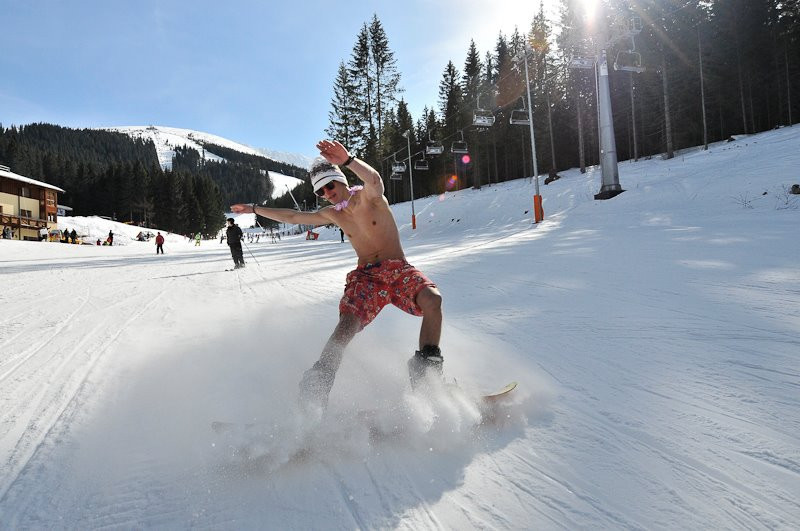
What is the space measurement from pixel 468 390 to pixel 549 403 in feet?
1.79

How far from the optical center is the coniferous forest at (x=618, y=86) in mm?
31062

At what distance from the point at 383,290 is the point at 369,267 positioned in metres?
0.22

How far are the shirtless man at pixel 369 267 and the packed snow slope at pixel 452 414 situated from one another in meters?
0.42

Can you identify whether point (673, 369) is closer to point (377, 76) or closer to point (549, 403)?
point (549, 403)

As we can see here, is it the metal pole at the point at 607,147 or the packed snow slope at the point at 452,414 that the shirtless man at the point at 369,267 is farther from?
the metal pole at the point at 607,147

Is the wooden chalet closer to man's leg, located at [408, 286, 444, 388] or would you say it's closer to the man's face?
the man's face

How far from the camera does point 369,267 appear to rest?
308cm

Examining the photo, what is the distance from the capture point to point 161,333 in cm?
513

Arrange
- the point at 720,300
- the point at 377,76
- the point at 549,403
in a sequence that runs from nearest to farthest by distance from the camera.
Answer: the point at 549,403
the point at 720,300
the point at 377,76

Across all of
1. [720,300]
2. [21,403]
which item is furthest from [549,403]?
[21,403]

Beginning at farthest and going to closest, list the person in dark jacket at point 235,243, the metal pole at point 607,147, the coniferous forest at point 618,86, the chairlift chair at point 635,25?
1. the coniferous forest at point 618,86
2. the metal pole at point 607,147
3. the chairlift chair at point 635,25
4. the person in dark jacket at point 235,243

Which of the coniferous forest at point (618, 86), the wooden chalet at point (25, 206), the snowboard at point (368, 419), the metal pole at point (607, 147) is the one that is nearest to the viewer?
the snowboard at point (368, 419)

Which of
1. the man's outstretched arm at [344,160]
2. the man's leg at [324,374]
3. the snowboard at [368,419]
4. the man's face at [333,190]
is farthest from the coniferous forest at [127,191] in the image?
the snowboard at [368,419]

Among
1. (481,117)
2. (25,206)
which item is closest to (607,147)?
(481,117)
